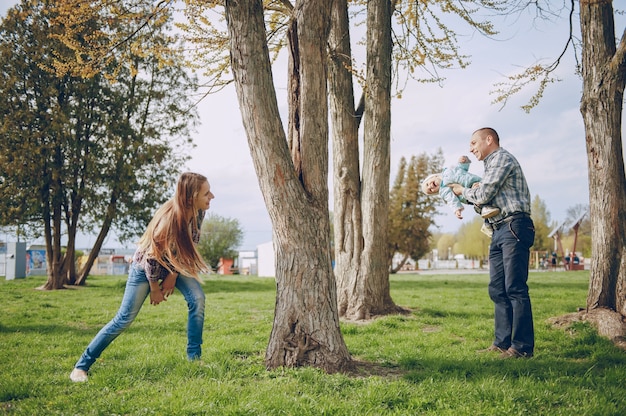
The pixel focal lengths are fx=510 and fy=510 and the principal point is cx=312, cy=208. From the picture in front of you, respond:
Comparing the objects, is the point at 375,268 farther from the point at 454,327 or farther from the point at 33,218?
the point at 33,218

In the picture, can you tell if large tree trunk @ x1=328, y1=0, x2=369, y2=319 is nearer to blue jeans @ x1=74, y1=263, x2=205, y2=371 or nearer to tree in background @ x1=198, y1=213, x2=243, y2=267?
blue jeans @ x1=74, y1=263, x2=205, y2=371

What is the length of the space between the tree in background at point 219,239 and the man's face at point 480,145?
36.9 metres

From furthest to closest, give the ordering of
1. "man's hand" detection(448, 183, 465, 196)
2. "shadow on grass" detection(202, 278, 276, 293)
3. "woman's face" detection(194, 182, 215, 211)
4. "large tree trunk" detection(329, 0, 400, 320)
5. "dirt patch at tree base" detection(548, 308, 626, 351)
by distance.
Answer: "shadow on grass" detection(202, 278, 276, 293) < "large tree trunk" detection(329, 0, 400, 320) < "dirt patch at tree base" detection(548, 308, 626, 351) < "man's hand" detection(448, 183, 465, 196) < "woman's face" detection(194, 182, 215, 211)

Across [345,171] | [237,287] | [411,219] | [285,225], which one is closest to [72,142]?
[237,287]

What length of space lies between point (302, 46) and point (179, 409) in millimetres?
3525

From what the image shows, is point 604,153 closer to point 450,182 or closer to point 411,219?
point 450,182

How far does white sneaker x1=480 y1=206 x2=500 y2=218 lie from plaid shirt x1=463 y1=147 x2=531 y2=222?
5 centimetres

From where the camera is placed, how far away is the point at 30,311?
1076cm

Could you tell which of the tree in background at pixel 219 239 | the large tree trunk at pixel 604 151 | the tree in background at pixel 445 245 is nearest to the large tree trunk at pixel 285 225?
the large tree trunk at pixel 604 151

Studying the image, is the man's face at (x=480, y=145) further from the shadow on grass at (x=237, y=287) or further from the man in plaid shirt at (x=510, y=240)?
the shadow on grass at (x=237, y=287)

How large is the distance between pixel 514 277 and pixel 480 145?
1.49 metres

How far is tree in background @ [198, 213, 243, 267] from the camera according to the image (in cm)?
4369

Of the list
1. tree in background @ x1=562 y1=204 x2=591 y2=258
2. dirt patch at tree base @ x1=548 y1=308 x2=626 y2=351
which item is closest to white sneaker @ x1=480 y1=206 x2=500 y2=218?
dirt patch at tree base @ x1=548 y1=308 x2=626 y2=351

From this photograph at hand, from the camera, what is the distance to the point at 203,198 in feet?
16.8
